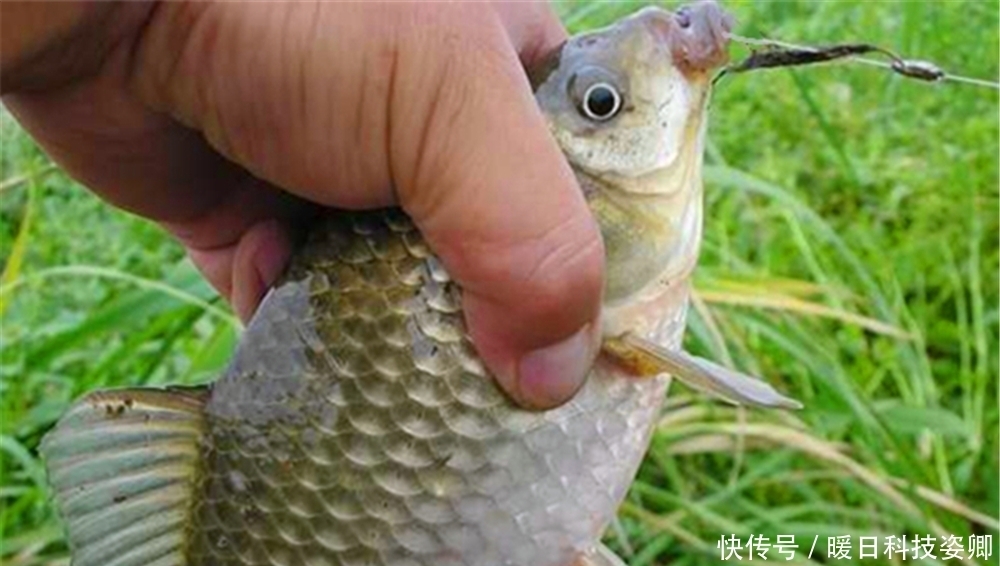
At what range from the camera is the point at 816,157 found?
3309 mm

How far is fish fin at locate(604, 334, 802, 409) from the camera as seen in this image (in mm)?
1284

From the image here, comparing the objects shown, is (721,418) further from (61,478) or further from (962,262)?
(61,478)

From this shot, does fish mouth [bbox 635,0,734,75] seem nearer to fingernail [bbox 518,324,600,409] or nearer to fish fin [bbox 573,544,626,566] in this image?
fingernail [bbox 518,324,600,409]

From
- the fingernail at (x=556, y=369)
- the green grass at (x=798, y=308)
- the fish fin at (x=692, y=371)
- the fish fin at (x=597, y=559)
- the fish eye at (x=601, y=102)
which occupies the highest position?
the fish eye at (x=601, y=102)

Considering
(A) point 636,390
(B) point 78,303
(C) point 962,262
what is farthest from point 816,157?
(A) point 636,390

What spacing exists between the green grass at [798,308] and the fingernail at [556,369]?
1062 millimetres

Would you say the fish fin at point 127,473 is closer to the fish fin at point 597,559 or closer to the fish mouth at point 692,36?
the fish fin at point 597,559

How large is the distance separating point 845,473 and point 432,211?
1323 mm

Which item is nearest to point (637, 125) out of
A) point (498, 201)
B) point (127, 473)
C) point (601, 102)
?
point (601, 102)

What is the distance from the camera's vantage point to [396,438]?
1357mm

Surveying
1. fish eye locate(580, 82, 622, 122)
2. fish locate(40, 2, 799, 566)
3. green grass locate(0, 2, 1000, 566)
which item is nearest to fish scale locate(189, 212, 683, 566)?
fish locate(40, 2, 799, 566)

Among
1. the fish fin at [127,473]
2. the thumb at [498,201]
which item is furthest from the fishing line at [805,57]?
the fish fin at [127,473]

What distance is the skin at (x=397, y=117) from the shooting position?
1263mm

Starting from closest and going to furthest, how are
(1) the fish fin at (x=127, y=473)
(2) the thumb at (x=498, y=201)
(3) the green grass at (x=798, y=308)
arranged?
(2) the thumb at (x=498, y=201), (1) the fish fin at (x=127, y=473), (3) the green grass at (x=798, y=308)
